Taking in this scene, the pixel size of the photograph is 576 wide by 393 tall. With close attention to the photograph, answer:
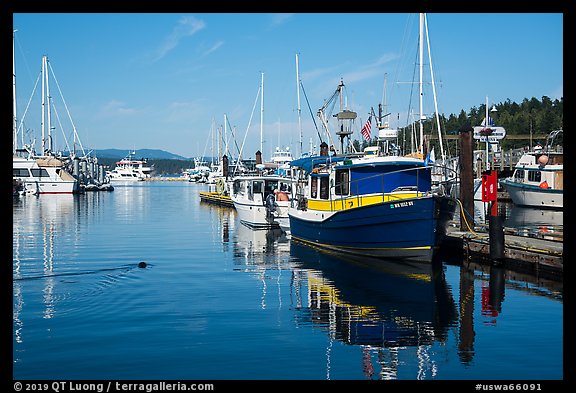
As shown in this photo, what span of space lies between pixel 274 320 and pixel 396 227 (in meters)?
8.93

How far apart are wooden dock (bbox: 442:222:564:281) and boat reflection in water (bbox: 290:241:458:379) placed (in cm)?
153

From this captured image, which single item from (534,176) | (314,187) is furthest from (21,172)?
(314,187)

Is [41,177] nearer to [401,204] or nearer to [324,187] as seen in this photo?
[324,187]

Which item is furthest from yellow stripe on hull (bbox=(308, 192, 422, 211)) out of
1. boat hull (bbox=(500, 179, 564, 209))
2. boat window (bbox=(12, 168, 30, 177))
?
boat window (bbox=(12, 168, 30, 177))

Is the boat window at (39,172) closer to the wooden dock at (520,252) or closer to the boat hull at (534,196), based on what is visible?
the boat hull at (534,196)

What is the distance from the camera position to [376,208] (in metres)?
23.0

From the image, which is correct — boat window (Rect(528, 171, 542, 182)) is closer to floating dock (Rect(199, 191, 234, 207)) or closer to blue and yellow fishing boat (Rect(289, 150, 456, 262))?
floating dock (Rect(199, 191, 234, 207))

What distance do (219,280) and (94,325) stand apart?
6543 mm

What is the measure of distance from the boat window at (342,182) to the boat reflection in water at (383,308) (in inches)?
112

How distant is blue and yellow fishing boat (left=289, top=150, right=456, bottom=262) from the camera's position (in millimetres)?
22453

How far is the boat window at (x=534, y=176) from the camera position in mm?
53359
